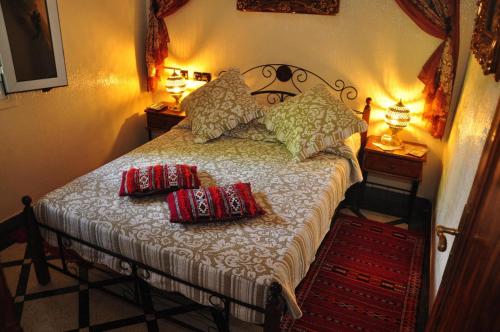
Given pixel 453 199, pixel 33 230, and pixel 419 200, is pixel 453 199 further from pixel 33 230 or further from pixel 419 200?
pixel 33 230

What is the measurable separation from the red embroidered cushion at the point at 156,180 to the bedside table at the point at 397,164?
1654 mm

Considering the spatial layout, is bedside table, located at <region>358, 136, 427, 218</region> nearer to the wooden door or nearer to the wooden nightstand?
the wooden nightstand

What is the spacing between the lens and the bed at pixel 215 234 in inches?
67.7

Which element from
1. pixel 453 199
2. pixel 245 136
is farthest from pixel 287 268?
pixel 245 136

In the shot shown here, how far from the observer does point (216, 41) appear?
3.83m

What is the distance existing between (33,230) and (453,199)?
2460mm

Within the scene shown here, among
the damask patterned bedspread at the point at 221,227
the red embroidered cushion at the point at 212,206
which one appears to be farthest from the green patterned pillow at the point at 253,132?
the red embroidered cushion at the point at 212,206

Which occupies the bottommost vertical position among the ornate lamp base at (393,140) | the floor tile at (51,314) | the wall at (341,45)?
the floor tile at (51,314)

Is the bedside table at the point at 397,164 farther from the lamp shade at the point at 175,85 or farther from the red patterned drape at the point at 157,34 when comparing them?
the red patterned drape at the point at 157,34

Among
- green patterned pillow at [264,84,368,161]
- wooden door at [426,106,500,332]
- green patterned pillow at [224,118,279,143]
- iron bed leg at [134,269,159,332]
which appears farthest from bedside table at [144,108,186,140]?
wooden door at [426,106,500,332]

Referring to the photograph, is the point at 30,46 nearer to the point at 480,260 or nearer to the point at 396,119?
the point at 396,119

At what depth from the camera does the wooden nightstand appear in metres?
3.92

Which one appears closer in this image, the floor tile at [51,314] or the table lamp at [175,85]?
the floor tile at [51,314]

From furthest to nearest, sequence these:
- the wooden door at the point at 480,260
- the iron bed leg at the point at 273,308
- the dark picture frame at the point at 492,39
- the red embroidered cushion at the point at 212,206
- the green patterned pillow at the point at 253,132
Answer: the green patterned pillow at the point at 253,132, the red embroidered cushion at the point at 212,206, the iron bed leg at the point at 273,308, the dark picture frame at the point at 492,39, the wooden door at the point at 480,260
